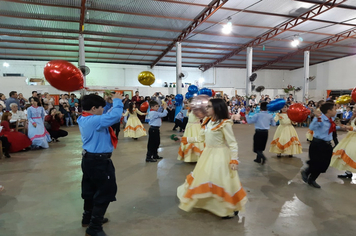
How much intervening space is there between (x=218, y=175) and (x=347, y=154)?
2.78 meters

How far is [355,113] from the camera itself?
4004mm

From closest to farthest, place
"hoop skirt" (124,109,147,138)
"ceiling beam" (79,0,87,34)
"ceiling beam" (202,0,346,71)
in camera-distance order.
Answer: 1. "hoop skirt" (124,109,147,138)
2. "ceiling beam" (79,0,87,34)
3. "ceiling beam" (202,0,346,71)

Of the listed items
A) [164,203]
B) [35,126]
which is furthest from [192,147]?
[35,126]

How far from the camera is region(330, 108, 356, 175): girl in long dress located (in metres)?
3.85

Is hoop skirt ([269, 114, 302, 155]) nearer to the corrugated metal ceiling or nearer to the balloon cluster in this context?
the balloon cluster

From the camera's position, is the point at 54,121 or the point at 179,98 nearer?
the point at 54,121

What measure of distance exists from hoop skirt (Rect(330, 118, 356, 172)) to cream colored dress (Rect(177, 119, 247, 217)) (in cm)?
245

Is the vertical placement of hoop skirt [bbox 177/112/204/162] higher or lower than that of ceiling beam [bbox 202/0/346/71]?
lower

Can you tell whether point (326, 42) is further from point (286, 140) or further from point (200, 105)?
point (200, 105)

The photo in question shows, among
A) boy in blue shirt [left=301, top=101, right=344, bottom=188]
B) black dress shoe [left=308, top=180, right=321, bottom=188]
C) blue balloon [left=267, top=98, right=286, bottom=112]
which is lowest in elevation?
black dress shoe [left=308, top=180, right=321, bottom=188]

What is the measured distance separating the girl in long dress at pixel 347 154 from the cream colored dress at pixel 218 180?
8.02 ft

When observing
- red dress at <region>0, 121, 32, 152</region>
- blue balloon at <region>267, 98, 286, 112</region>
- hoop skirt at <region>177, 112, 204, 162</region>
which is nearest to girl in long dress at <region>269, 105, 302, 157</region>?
blue balloon at <region>267, 98, 286, 112</region>

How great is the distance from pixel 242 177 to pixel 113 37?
12.9 meters

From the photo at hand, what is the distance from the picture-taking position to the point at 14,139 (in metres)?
6.04
